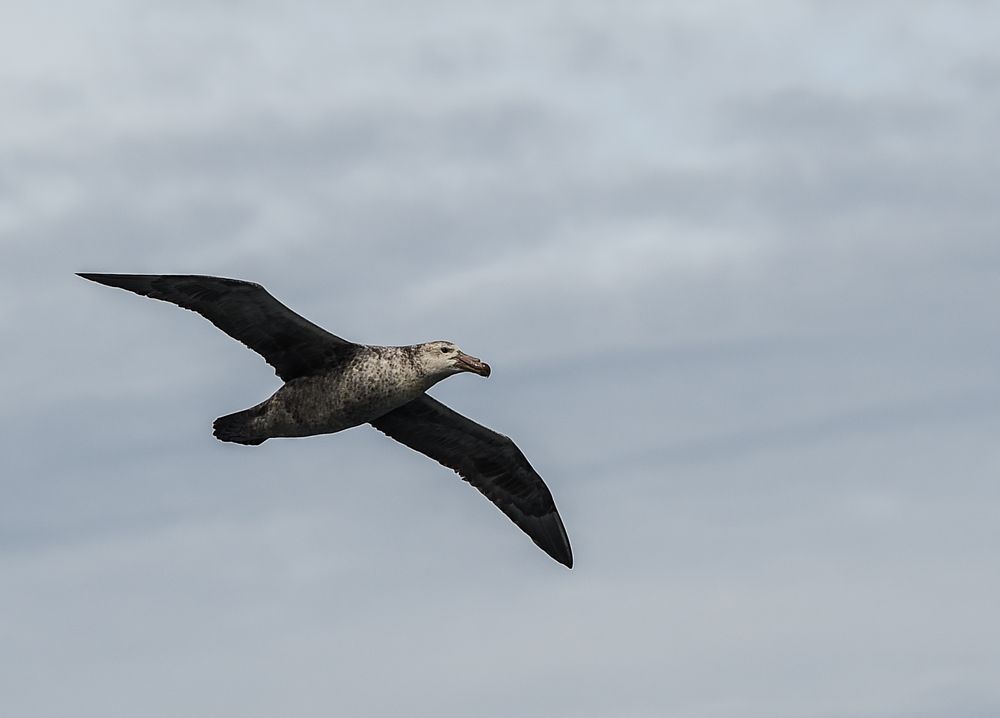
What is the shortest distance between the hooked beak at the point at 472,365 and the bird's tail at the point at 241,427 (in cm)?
282

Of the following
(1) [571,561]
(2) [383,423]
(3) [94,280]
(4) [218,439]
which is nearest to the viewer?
(3) [94,280]

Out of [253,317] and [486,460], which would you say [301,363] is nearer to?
[253,317]

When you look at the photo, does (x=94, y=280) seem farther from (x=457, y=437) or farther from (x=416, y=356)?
(x=457, y=437)

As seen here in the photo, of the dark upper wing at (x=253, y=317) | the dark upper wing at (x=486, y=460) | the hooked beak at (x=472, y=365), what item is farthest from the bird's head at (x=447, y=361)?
the dark upper wing at (x=486, y=460)

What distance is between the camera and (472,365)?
21.5 m

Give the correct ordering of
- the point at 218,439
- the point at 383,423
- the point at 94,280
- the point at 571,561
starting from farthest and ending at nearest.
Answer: the point at 571,561 → the point at 383,423 → the point at 218,439 → the point at 94,280

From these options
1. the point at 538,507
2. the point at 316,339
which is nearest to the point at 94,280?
the point at 316,339

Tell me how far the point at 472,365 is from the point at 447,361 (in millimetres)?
327

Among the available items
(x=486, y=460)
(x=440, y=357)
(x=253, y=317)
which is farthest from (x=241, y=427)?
(x=486, y=460)

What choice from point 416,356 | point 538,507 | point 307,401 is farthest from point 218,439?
point 538,507

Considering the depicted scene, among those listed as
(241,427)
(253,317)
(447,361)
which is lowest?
(241,427)

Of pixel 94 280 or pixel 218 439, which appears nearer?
pixel 94 280

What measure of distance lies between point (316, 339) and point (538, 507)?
Result: 5.65m

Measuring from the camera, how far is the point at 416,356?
21562 millimetres
